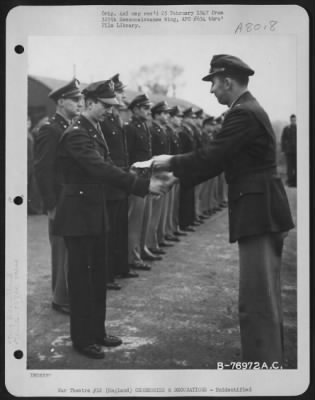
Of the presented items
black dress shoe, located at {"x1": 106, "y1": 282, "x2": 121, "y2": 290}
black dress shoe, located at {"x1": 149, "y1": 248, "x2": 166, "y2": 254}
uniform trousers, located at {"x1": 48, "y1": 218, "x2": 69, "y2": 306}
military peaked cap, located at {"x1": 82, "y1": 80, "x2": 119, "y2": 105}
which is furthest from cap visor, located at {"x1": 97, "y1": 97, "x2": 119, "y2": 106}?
black dress shoe, located at {"x1": 106, "y1": 282, "x2": 121, "y2": 290}

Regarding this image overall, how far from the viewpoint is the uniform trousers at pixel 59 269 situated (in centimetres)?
186

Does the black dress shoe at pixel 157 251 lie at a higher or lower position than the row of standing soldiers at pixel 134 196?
lower

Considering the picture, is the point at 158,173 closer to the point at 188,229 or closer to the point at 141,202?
the point at 141,202

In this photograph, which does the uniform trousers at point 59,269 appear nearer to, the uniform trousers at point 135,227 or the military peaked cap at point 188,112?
the uniform trousers at point 135,227

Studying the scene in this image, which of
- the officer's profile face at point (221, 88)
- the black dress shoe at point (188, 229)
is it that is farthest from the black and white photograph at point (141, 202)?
the black dress shoe at point (188, 229)

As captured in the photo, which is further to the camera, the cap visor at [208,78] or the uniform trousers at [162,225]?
the uniform trousers at [162,225]

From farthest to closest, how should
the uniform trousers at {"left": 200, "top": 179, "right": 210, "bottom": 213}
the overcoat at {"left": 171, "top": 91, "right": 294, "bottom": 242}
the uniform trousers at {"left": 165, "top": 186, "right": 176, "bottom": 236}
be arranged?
the uniform trousers at {"left": 165, "top": 186, "right": 176, "bottom": 236}, the uniform trousers at {"left": 200, "top": 179, "right": 210, "bottom": 213}, the overcoat at {"left": 171, "top": 91, "right": 294, "bottom": 242}

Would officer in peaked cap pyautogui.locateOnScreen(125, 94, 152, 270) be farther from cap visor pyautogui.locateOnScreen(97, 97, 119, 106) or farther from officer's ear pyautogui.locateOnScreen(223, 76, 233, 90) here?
officer's ear pyautogui.locateOnScreen(223, 76, 233, 90)

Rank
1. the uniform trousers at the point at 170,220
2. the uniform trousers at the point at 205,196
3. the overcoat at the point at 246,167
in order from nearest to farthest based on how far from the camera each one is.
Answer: the overcoat at the point at 246,167, the uniform trousers at the point at 205,196, the uniform trousers at the point at 170,220

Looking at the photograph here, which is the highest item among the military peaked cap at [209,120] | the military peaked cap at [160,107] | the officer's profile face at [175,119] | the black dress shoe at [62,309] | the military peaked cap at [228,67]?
the military peaked cap at [228,67]

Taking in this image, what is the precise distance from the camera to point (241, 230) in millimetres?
1812

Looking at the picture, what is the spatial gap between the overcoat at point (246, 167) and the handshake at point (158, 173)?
42 mm

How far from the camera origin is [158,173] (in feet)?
6.12

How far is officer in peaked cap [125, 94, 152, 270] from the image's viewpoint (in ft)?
6.21
